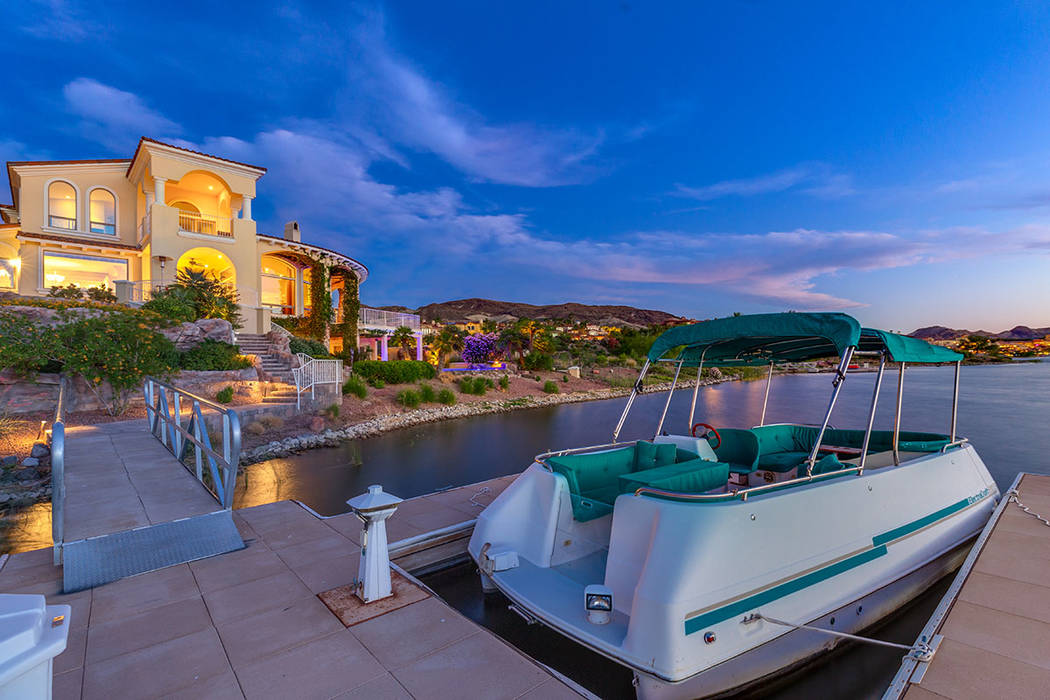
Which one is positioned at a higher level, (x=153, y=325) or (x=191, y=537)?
(x=153, y=325)

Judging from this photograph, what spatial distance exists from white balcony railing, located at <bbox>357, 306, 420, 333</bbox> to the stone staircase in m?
6.44

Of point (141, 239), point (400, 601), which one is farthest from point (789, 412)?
point (141, 239)

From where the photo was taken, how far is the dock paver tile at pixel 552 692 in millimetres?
2547

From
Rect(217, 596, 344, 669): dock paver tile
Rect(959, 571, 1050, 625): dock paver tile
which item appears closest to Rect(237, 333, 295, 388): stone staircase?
Rect(217, 596, 344, 669): dock paver tile

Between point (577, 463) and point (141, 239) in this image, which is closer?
point (577, 463)

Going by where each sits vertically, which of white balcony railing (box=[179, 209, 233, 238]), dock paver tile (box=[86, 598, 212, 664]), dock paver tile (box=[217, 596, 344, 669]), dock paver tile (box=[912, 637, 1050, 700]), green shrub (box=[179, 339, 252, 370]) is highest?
white balcony railing (box=[179, 209, 233, 238])

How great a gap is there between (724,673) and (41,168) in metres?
23.1

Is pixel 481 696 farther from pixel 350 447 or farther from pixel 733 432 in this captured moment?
pixel 350 447

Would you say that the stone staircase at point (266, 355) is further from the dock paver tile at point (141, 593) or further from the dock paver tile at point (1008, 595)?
the dock paver tile at point (1008, 595)

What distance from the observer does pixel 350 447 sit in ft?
40.4

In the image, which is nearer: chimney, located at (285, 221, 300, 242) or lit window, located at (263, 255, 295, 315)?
chimney, located at (285, 221, 300, 242)

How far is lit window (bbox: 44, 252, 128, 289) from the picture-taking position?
53.2ft

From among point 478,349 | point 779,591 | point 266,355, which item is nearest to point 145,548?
point 779,591

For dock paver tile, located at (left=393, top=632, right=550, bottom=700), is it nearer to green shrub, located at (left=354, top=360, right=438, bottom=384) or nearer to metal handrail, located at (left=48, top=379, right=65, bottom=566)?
metal handrail, located at (left=48, top=379, right=65, bottom=566)
